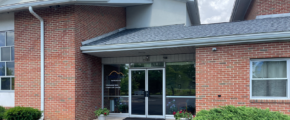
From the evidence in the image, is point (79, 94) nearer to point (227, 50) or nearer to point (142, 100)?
point (142, 100)

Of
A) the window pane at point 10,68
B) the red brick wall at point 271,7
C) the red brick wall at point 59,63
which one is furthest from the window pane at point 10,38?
the red brick wall at point 271,7

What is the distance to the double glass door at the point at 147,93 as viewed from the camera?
882 centimetres

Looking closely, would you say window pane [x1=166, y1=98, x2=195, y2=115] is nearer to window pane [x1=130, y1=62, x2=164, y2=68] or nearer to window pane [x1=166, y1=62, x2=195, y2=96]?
window pane [x1=166, y1=62, x2=195, y2=96]

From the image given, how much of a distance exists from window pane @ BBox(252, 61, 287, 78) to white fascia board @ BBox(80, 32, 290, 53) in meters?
0.85

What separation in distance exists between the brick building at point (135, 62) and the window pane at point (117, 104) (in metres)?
0.05

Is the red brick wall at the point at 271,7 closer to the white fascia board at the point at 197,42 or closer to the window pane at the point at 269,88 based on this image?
the white fascia board at the point at 197,42

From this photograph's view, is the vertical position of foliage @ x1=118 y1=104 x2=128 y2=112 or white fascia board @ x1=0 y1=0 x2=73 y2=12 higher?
white fascia board @ x1=0 y1=0 x2=73 y2=12

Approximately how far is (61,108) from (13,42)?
3.68 metres

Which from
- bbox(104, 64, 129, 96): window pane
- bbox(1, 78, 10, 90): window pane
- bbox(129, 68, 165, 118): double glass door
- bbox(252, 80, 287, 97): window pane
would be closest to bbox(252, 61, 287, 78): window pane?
bbox(252, 80, 287, 97): window pane

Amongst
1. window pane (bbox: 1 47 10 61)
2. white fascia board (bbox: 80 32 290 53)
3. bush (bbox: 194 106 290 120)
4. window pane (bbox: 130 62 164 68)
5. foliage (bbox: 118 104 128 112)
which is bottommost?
foliage (bbox: 118 104 128 112)

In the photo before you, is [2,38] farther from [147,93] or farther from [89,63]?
[147,93]

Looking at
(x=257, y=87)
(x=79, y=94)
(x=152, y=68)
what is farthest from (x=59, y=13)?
(x=257, y=87)

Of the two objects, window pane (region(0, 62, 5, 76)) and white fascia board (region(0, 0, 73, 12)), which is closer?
white fascia board (region(0, 0, 73, 12))

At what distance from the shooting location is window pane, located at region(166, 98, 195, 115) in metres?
8.45
